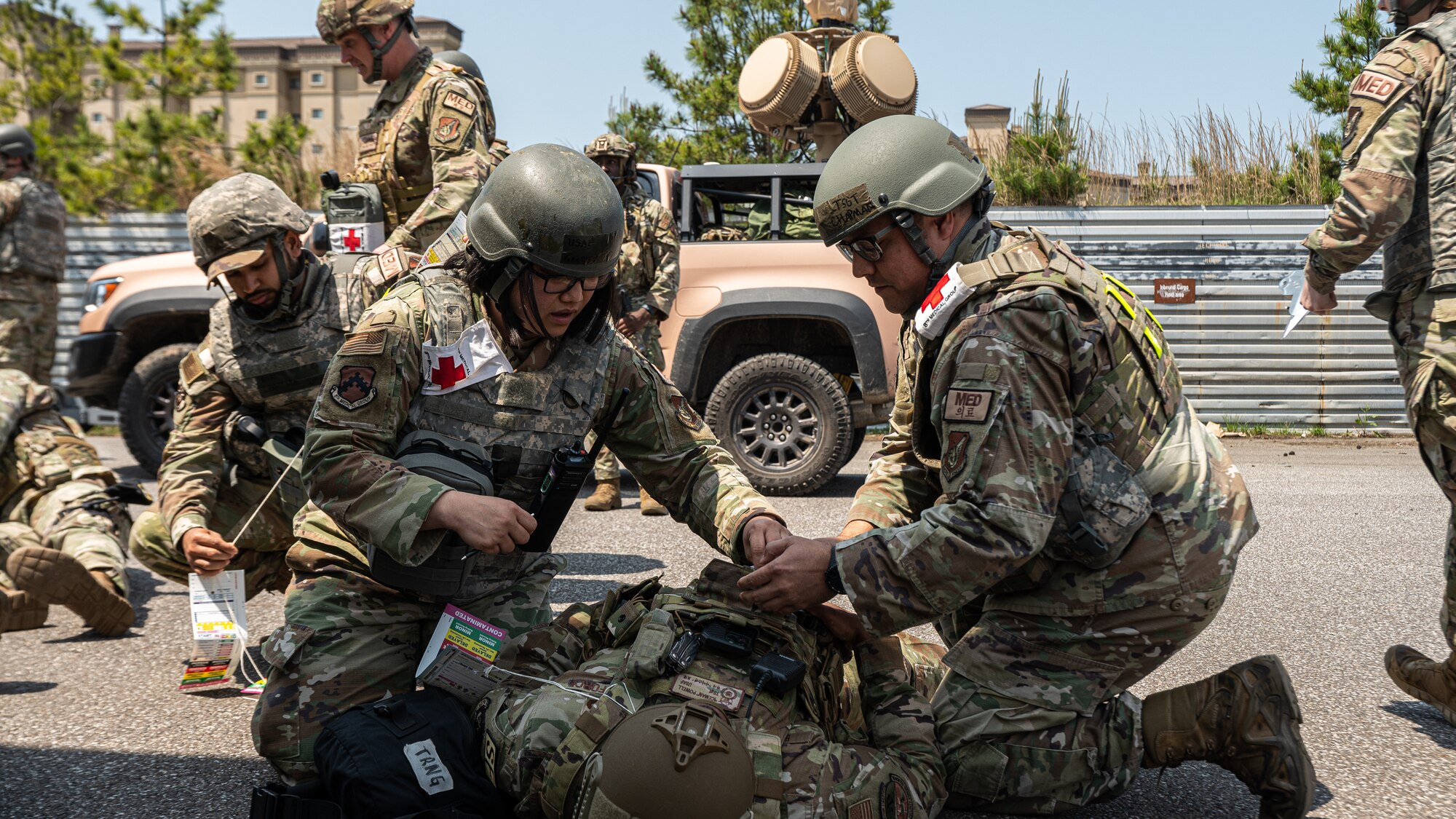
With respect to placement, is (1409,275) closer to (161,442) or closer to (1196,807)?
(1196,807)

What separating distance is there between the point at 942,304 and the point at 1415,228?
1.96m

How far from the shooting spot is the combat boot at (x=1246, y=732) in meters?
2.72

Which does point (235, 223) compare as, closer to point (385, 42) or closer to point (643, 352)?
point (385, 42)

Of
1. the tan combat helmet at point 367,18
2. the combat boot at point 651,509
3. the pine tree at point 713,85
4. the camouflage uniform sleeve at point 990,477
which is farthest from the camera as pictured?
the pine tree at point 713,85

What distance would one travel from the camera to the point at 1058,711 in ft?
9.31

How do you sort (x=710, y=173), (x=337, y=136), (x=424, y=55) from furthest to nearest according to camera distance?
(x=337, y=136) < (x=710, y=173) < (x=424, y=55)

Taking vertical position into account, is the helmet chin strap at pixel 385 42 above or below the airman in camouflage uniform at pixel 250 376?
above

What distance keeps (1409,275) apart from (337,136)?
43.0ft

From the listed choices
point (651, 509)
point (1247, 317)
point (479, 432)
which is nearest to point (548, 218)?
point (479, 432)

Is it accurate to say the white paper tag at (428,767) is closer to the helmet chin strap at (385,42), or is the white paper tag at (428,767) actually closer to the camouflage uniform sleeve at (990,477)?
the camouflage uniform sleeve at (990,477)

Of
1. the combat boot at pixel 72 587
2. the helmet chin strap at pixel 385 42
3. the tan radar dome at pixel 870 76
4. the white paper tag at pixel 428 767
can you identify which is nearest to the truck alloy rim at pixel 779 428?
the tan radar dome at pixel 870 76

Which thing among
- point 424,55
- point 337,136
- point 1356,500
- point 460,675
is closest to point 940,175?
point 460,675

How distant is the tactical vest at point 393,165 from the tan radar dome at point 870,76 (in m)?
4.12

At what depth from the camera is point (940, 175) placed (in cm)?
287
